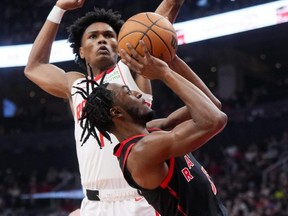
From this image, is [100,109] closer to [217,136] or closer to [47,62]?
[47,62]

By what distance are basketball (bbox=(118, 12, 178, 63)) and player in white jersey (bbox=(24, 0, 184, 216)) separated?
62 centimetres

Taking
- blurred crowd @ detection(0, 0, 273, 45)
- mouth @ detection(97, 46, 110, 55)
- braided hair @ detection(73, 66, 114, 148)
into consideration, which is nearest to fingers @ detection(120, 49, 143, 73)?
braided hair @ detection(73, 66, 114, 148)

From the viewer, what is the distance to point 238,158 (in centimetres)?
1591

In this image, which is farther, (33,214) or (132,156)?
(33,214)

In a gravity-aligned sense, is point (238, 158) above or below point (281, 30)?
below

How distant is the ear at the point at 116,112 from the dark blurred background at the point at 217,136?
33.4 ft

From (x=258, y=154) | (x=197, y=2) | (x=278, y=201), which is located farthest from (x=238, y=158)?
(x=197, y=2)

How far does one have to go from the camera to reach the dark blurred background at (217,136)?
14633 mm

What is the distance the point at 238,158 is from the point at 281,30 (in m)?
3.61

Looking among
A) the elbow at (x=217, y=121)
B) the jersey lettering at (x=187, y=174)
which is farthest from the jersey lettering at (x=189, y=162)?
the elbow at (x=217, y=121)

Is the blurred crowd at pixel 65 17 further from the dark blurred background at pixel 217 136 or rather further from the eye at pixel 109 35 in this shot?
the eye at pixel 109 35

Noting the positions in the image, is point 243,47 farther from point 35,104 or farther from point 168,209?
point 168,209

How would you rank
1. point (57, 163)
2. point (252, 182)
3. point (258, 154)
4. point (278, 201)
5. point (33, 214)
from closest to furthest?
1. point (278, 201)
2. point (252, 182)
3. point (258, 154)
4. point (33, 214)
5. point (57, 163)

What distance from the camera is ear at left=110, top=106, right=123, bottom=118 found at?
319 centimetres
